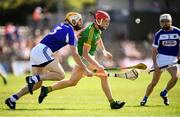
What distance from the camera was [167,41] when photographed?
19.3 m

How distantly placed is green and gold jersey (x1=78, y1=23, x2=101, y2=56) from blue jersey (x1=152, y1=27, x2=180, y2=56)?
167cm

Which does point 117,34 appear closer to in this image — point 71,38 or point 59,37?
point 59,37

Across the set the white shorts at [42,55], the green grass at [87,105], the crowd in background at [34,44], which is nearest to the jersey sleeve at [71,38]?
the white shorts at [42,55]

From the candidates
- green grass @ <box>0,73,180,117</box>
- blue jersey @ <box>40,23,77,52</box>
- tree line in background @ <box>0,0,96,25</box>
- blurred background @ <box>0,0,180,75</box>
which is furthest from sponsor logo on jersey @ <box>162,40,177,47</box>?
tree line in background @ <box>0,0,96,25</box>

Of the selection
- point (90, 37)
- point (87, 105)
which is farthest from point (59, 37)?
point (87, 105)

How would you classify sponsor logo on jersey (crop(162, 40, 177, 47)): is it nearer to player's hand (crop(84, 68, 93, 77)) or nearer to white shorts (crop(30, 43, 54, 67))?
player's hand (crop(84, 68, 93, 77))

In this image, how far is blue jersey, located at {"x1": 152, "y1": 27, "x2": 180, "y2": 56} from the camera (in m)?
19.2

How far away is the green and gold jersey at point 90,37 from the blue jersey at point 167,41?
1.67 meters

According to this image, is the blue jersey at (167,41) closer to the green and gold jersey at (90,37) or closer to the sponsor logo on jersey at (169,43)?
the sponsor logo on jersey at (169,43)

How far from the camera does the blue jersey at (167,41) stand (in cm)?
1916

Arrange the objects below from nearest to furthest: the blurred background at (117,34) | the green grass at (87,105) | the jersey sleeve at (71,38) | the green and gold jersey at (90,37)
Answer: the green grass at (87,105) < the jersey sleeve at (71,38) < the green and gold jersey at (90,37) < the blurred background at (117,34)

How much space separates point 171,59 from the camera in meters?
19.3

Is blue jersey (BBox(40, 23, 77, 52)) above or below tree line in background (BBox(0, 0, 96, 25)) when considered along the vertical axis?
above

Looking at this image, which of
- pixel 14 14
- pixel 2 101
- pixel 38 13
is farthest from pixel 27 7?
pixel 2 101
